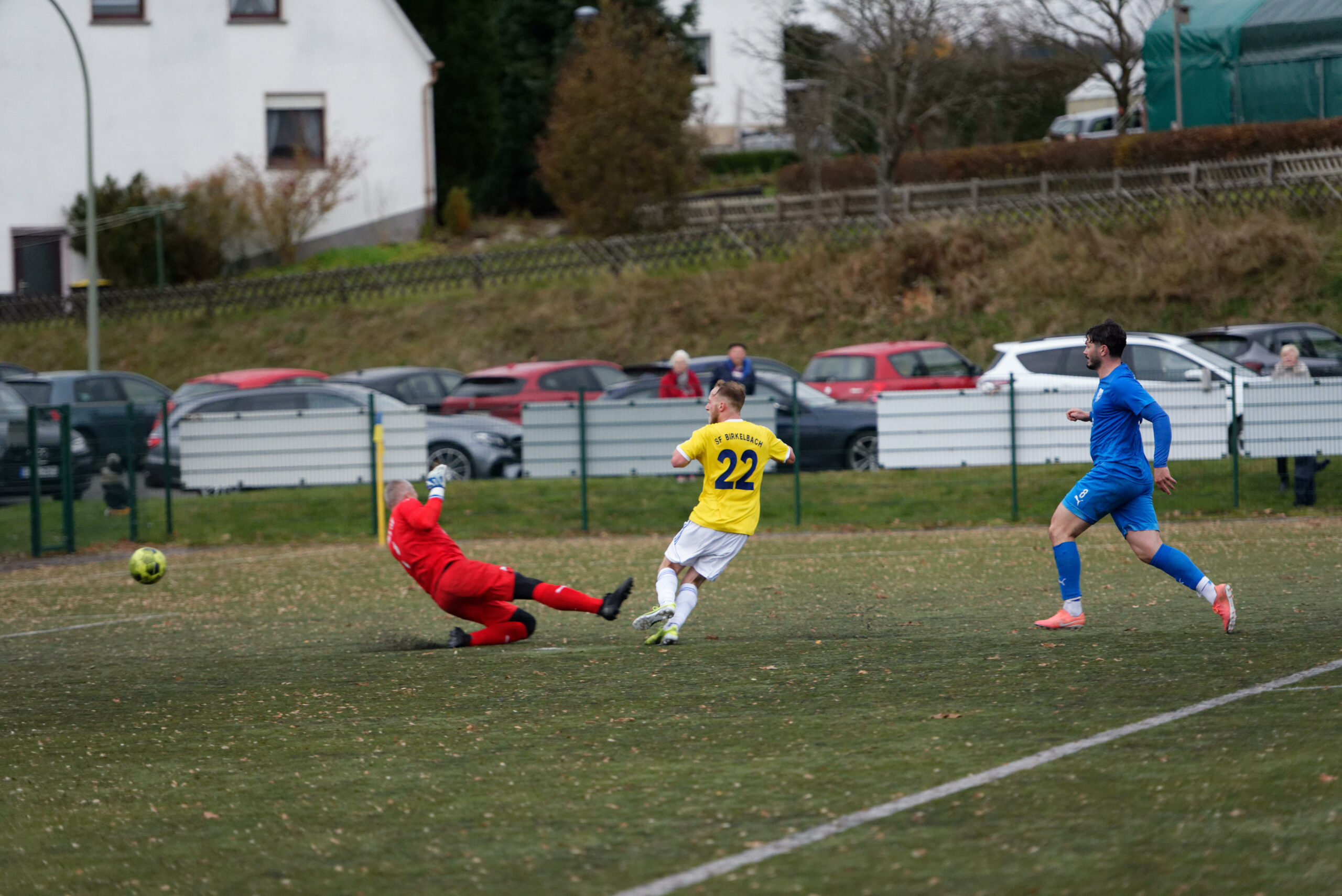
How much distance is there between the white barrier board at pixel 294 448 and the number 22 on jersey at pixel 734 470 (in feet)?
34.2

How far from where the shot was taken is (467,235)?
44.7m

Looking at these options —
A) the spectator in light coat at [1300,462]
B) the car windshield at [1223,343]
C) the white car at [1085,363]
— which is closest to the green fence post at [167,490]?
the white car at [1085,363]

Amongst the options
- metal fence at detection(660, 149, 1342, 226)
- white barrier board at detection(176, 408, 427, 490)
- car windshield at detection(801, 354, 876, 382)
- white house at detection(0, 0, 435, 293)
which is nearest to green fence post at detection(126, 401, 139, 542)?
white barrier board at detection(176, 408, 427, 490)

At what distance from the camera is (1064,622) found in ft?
30.3

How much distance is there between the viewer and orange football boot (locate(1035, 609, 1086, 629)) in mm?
9234

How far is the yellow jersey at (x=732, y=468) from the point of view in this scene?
30.3 feet

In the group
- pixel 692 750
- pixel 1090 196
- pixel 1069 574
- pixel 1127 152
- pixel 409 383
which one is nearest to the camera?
pixel 692 750

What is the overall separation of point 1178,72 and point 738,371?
19.4m

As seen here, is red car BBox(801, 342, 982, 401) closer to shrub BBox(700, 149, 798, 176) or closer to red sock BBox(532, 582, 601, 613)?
red sock BBox(532, 582, 601, 613)

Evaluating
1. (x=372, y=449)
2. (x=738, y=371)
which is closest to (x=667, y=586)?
(x=738, y=371)

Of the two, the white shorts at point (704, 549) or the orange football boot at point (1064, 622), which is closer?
the orange football boot at point (1064, 622)

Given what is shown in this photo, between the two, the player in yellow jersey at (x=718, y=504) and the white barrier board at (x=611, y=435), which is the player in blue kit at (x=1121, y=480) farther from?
the white barrier board at (x=611, y=435)

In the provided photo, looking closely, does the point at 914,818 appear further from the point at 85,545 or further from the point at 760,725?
the point at 85,545

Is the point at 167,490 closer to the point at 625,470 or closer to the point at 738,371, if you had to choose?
the point at 625,470
